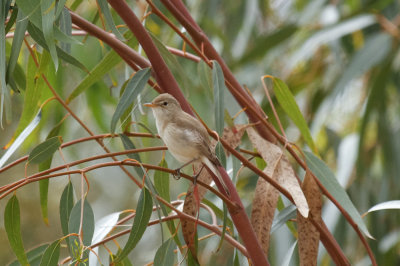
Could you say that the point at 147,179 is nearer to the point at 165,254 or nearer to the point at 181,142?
the point at 165,254

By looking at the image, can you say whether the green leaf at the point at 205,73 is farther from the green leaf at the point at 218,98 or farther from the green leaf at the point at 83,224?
the green leaf at the point at 83,224

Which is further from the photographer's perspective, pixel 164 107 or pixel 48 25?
pixel 164 107

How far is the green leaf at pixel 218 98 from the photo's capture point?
1372 mm

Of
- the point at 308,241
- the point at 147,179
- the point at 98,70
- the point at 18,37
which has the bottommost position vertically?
the point at 308,241

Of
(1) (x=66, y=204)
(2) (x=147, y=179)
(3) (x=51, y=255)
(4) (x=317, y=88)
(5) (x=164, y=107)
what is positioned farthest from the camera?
(4) (x=317, y=88)

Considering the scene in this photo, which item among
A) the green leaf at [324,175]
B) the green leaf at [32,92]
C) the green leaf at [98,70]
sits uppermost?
the green leaf at [32,92]

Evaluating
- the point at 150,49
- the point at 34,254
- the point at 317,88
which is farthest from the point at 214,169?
the point at 317,88

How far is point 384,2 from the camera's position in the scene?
11.1 feet

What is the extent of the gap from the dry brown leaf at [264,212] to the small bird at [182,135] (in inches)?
5.3

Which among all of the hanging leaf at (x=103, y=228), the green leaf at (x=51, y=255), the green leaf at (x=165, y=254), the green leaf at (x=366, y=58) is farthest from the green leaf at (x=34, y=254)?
the green leaf at (x=366, y=58)

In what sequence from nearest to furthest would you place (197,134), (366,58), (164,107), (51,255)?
(51,255)
(197,134)
(164,107)
(366,58)

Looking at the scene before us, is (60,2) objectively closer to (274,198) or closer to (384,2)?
(274,198)

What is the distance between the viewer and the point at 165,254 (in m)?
1.50

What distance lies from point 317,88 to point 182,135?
2251 millimetres
